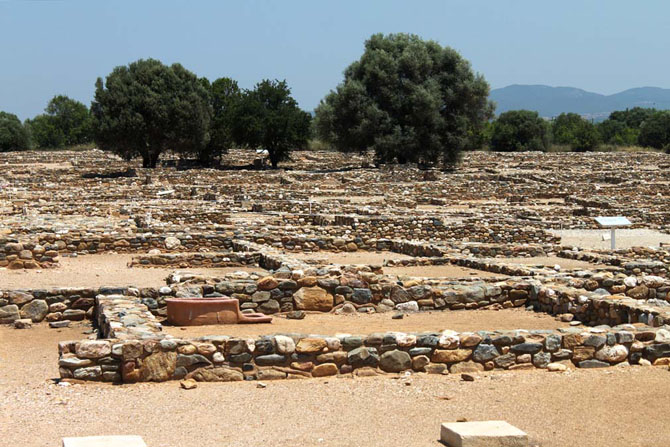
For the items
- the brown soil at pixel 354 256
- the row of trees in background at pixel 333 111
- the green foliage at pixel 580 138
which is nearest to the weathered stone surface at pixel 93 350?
the brown soil at pixel 354 256

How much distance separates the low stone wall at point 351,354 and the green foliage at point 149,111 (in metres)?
39.6

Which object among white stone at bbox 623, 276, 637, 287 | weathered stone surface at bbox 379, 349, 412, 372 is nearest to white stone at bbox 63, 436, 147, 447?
weathered stone surface at bbox 379, 349, 412, 372

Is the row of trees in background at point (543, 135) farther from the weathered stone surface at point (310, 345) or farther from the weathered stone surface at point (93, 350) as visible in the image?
the weathered stone surface at point (93, 350)

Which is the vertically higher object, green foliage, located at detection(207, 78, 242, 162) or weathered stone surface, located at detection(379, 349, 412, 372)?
green foliage, located at detection(207, 78, 242, 162)

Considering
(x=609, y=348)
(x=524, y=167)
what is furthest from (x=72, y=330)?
(x=524, y=167)

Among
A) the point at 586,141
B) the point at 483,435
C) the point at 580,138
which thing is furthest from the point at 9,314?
the point at 580,138

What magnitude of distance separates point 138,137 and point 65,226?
29839mm

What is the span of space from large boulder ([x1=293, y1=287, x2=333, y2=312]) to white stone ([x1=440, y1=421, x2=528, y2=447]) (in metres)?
5.42

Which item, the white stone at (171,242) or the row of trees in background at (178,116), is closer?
the white stone at (171,242)

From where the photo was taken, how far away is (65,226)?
1769cm

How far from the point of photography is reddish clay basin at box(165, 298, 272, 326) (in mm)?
9914

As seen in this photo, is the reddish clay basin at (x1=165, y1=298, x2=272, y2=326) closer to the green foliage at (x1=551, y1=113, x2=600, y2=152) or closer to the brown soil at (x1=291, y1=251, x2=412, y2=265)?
the brown soil at (x1=291, y1=251, x2=412, y2=265)

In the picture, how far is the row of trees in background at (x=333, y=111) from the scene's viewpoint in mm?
46219

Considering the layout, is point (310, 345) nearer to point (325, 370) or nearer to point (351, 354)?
point (325, 370)
